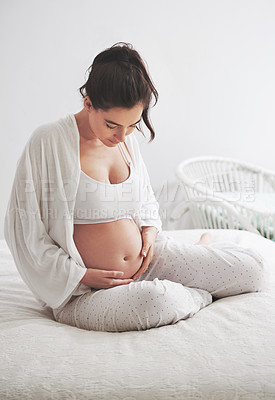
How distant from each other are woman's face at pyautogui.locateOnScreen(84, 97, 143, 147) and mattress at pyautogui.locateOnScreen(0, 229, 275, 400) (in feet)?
1.65

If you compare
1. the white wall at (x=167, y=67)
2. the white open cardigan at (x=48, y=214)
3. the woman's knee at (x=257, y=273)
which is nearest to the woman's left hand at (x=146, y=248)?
the white open cardigan at (x=48, y=214)

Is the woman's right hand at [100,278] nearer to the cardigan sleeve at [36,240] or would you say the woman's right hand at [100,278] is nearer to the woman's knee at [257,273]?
the cardigan sleeve at [36,240]

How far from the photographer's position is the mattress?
831 mm

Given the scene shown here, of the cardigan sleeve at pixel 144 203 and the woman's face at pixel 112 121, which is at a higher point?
the woman's face at pixel 112 121

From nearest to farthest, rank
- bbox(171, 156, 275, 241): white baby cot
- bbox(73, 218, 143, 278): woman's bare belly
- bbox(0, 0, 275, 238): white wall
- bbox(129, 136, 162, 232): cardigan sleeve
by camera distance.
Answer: bbox(73, 218, 143, 278): woman's bare belly
bbox(129, 136, 162, 232): cardigan sleeve
bbox(171, 156, 275, 241): white baby cot
bbox(0, 0, 275, 238): white wall

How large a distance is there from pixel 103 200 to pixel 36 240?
0.21 m

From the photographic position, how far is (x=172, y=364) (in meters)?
0.89

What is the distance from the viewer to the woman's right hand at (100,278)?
114 centimetres

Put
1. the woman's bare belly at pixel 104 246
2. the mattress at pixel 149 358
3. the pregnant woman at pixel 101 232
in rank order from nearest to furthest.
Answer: the mattress at pixel 149 358 < the pregnant woman at pixel 101 232 < the woman's bare belly at pixel 104 246

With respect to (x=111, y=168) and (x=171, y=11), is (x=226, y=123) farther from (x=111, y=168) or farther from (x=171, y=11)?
(x=111, y=168)

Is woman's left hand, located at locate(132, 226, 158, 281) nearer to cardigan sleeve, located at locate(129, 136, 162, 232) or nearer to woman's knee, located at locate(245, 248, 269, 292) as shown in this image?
cardigan sleeve, located at locate(129, 136, 162, 232)

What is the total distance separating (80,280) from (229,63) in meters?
2.29

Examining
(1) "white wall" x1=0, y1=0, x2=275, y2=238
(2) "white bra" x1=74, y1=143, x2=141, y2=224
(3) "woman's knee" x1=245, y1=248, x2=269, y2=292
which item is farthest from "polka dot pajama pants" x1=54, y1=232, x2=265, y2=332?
(1) "white wall" x1=0, y1=0, x2=275, y2=238

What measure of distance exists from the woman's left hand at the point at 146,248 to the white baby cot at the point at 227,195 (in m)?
0.94
